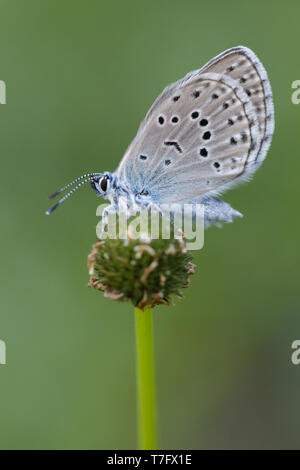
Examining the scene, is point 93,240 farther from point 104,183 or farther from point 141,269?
point 141,269

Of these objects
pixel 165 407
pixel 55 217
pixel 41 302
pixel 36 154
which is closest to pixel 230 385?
pixel 165 407

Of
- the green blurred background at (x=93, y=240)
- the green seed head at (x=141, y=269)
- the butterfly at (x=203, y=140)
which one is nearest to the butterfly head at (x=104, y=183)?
the butterfly at (x=203, y=140)

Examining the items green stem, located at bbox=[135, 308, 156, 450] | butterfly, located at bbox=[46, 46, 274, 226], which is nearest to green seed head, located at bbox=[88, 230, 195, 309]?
green stem, located at bbox=[135, 308, 156, 450]

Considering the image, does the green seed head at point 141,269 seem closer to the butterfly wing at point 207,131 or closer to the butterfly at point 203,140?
the butterfly at point 203,140

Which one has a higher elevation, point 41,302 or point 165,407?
point 41,302

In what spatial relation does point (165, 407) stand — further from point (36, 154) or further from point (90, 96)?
point (90, 96)
